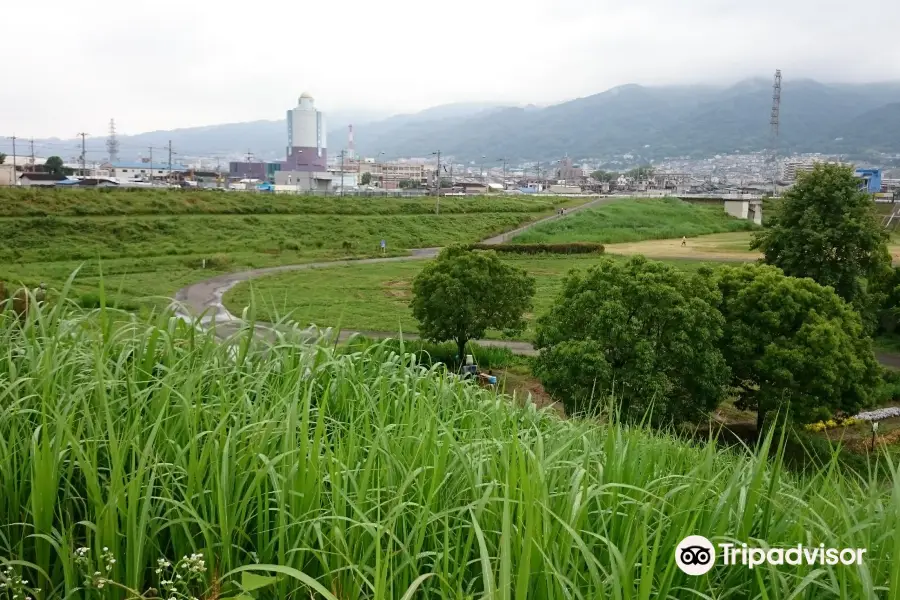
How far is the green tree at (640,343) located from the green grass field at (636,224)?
131ft

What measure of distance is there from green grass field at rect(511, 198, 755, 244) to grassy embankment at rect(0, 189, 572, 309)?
4.76 meters

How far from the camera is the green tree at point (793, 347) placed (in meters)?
14.7

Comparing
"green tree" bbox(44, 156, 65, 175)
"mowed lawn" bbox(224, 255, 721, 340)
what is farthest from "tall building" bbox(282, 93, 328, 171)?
"mowed lawn" bbox(224, 255, 721, 340)

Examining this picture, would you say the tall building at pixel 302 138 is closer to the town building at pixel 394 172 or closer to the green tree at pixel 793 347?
the town building at pixel 394 172

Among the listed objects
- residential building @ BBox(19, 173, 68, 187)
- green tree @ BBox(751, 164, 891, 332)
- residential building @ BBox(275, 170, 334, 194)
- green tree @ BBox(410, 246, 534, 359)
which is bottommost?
green tree @ BBox(410, 246, 534, 359)

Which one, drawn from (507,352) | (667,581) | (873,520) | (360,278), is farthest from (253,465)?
(360,278)

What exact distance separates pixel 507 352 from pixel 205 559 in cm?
1845

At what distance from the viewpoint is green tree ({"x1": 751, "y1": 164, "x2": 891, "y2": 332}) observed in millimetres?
22078

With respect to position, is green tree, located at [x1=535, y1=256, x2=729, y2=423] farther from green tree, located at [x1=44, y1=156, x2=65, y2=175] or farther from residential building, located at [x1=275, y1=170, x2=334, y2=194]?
green tree, located at [x1=44, y1=156, x2=65, y2=175]

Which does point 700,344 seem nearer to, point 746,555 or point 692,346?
point 692,346

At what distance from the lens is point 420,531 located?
2.82 m

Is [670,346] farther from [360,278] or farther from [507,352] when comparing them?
[360,278]


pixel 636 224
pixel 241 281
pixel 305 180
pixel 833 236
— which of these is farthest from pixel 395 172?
pixel 833 236

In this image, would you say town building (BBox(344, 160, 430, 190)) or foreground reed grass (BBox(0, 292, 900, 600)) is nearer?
foreground reed grass (BBox(0, 292, 900, 600))
